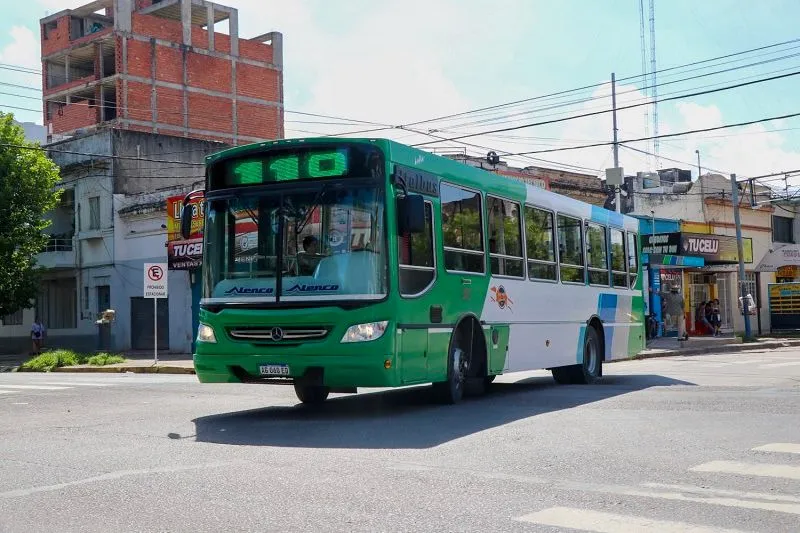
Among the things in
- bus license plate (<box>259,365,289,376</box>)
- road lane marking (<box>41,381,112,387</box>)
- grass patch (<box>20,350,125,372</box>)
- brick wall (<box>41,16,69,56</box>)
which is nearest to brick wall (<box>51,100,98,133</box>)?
brick wall (<box>41,16,69,56</box>)

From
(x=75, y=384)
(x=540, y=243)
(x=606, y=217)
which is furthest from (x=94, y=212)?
(x=540, y=243)

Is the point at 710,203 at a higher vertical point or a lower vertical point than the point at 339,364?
higher

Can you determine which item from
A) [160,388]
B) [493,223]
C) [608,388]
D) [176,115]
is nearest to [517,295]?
[493,223]

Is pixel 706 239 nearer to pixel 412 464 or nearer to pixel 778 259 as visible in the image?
pixel 778 259

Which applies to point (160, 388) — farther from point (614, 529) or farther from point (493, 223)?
point (614, 529)

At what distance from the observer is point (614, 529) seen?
18.9 ft

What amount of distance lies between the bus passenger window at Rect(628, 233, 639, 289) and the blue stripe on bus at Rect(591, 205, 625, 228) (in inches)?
25.8

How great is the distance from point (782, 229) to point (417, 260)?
140ft

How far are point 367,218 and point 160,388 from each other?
7.81 meters

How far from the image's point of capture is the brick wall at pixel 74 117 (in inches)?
2281

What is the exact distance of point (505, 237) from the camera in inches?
553

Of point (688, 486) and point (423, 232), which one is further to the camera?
point (423, 232)

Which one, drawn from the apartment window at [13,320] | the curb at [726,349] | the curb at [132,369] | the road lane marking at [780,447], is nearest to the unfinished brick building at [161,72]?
the apartment window at [13,320]

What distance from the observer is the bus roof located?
37.4 ft
